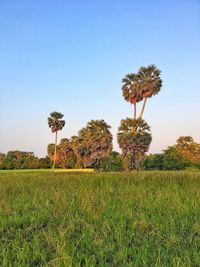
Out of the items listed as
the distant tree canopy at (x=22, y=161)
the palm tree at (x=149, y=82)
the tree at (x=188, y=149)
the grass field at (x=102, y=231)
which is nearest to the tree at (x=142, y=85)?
the palm tree at (x=149, y=82)

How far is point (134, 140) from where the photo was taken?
196ft

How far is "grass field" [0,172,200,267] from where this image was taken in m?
3.79

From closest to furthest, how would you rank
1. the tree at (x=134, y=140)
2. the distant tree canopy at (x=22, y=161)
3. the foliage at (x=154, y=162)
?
the tree at (x=134, y=140), the foliage at (x=154, y=162), the distant tree canopy at (x=22, y=161)

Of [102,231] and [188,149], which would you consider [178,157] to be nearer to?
[188,149]

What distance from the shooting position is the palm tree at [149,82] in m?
63.8

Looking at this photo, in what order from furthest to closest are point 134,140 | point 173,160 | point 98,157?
point 98,157
point 173,160
point 134,140

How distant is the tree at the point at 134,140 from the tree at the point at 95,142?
11655mm

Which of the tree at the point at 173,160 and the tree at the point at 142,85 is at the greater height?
the tree at the point at 142,85

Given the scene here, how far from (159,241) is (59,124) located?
8552 centimetres

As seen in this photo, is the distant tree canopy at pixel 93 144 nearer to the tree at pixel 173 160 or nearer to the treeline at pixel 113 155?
the treeline at pixel 113 155

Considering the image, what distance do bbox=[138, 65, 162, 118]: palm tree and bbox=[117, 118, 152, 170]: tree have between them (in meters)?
3.69

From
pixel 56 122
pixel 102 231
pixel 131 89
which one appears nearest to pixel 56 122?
pixel 56 122

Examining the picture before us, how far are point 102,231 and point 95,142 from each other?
68.1 m

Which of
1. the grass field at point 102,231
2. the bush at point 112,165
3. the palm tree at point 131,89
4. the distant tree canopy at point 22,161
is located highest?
the palm tree at point 131,89
